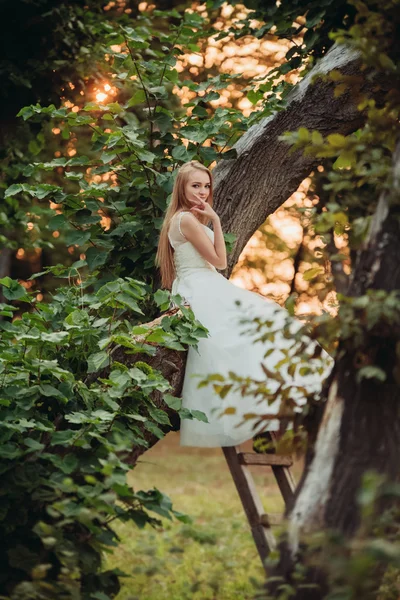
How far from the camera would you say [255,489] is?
12.6ft

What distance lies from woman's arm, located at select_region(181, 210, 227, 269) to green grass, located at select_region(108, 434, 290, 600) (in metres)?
1.26

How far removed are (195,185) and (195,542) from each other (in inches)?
147

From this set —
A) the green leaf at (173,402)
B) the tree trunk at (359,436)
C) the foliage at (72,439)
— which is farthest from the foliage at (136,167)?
the tree trunk at (359,436)

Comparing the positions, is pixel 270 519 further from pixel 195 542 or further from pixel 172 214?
pixel 195 542

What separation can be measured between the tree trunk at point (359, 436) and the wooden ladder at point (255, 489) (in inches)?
62.9

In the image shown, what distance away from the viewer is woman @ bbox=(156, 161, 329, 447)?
3.76 meters

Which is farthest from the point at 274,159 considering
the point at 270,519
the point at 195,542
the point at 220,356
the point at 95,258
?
the point at 195,542

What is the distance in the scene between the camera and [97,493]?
254 cm

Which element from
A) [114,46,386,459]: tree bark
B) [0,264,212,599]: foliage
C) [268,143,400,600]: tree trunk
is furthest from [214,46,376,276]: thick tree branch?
[268,143,400,600]: tree trunk

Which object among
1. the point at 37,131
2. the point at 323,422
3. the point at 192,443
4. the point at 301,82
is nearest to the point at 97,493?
the point at 323,422

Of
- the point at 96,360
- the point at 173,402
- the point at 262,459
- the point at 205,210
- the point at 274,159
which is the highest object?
the point at 274,159

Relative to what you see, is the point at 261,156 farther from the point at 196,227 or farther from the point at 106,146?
the point at 106,146

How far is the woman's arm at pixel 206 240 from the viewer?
4332 mm

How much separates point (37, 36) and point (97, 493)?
5292 millimetres
